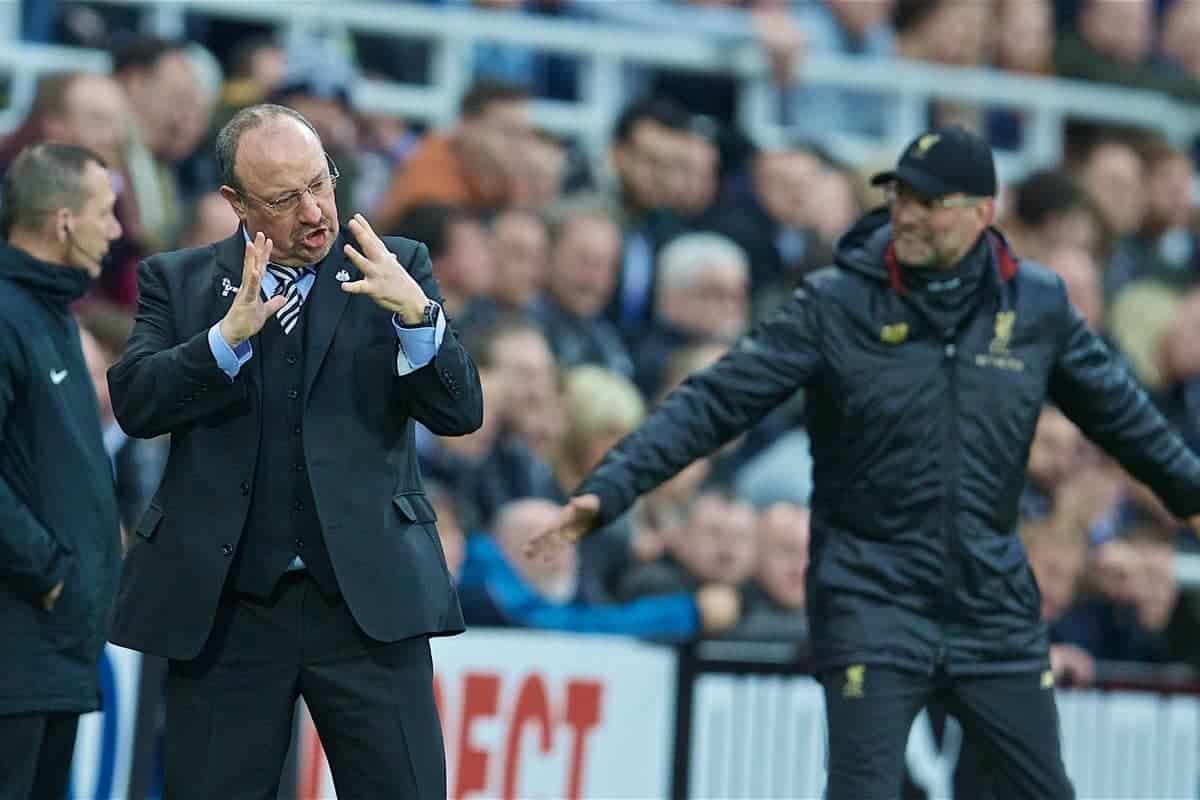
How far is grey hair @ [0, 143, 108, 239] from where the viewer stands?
610 centimetres

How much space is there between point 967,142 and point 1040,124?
648 cm

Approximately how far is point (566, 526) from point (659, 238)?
443 centimetres

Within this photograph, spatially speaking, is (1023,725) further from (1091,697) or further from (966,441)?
(1091,697)

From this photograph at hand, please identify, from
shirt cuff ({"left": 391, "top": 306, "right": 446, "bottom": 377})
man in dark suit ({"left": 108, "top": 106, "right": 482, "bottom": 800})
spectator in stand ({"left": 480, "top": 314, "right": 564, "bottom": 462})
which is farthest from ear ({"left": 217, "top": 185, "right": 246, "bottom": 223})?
spectator in stand ({"left": 480, "top": 314, "right": 564, "bottom": 462})

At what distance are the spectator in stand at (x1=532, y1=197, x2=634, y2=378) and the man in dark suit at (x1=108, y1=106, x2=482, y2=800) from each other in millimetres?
4782

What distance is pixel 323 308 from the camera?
5.12 metres

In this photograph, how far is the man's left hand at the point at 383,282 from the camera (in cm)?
482

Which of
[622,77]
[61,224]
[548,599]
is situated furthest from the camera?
[622,77]

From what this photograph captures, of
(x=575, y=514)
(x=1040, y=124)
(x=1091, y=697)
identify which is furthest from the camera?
(x=1040, y=124)

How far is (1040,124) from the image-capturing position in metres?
12.7

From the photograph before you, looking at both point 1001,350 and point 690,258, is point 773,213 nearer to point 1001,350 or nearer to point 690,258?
point 690,258

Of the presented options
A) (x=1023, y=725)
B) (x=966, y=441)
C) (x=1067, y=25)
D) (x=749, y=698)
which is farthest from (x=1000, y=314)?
(x=1067, y=25)

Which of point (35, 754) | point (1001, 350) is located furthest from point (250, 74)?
point (35, 754)

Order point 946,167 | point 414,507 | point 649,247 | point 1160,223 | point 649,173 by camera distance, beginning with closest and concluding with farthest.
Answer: point 414,507, point 946,167, point 649,247, point 649,173, point 1160,223
